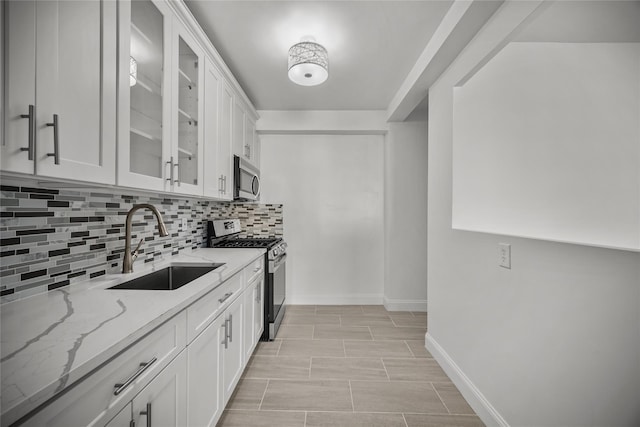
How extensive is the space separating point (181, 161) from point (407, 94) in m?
2.15

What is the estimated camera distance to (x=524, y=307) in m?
1.46

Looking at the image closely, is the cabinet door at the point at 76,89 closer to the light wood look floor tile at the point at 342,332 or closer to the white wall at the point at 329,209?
the light wood look floor tile at the point at 342,332

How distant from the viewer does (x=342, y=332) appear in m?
3.10

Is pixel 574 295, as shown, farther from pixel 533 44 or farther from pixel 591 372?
pixel 533 44

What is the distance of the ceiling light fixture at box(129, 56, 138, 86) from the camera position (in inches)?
52.7

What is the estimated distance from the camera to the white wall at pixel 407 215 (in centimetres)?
382

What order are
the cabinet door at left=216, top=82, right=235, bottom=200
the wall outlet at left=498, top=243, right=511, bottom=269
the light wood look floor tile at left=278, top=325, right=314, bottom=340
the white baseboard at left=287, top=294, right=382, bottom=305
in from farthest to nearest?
the white baseboard at left=287, top=294, right=382, bottom=305
the light wood look floor tile at left=278, top=325, right=314, bottom=340
the cabinet door at left=216, top=82, right=235, bottom=200
the wall outlet at left=498, top=243, right=511, bottom=269

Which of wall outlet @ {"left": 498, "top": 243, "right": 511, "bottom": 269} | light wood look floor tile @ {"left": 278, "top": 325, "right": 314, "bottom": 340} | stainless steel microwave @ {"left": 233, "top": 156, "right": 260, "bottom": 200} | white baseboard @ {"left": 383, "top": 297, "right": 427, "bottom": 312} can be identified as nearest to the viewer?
wall outlet @ {"left": 498, "top": 243, "right": 511, "bottom": 269}

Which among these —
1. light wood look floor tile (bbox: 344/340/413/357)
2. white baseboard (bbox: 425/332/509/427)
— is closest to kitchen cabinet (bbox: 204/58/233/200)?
light wood look floor tile (bbox: 344/340/413/357)

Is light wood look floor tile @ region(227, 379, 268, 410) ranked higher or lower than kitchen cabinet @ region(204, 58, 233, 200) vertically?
lower

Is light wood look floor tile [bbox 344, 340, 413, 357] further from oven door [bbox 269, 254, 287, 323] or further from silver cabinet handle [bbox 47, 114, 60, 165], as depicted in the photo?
silver cabinet handle [bbox 47, 114, 60, 165]

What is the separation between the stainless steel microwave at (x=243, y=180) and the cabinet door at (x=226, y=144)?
6 centimetres

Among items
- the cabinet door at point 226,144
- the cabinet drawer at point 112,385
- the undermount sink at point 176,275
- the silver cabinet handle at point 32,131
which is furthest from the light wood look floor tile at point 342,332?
the silver cabinet handle at point 32,131

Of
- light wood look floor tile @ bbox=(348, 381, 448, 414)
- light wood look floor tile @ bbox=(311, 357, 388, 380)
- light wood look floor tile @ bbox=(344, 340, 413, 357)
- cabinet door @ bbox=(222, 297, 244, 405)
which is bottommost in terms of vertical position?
light wood look floor tile @ bbox=(348, 381, 448, 414)
